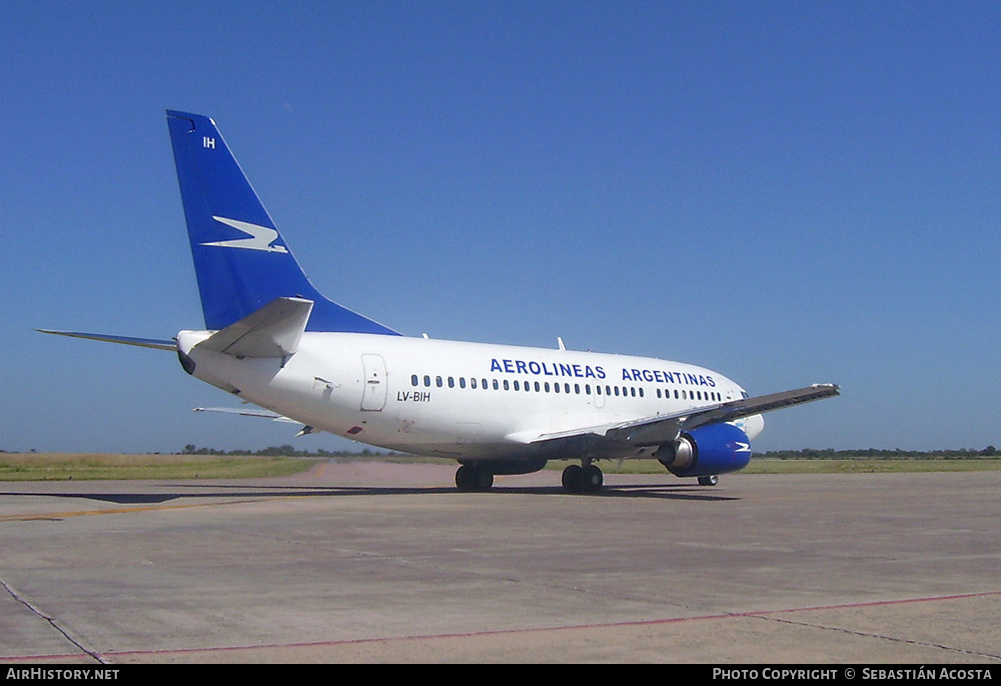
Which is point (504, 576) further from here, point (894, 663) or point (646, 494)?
point (646, 494)

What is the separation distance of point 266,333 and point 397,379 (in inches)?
158

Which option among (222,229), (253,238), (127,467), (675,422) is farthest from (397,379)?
(127,467)

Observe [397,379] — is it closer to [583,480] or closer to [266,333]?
[266,333]

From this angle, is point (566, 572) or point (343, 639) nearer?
point (343, 639)

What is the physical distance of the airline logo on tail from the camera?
20594mm

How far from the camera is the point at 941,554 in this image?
38.7ft

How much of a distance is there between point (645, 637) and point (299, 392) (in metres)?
15.8

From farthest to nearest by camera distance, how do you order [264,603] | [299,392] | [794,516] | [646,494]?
[646,494] < [299,392] < [794,516] < [264,603]

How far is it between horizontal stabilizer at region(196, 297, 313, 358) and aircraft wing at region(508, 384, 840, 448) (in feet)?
25.3

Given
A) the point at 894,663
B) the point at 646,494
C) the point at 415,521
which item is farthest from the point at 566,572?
the point at 646,494

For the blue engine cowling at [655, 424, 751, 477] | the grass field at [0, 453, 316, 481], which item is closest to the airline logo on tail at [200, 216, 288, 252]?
the blue engine cowling at [655, 424, 751, 477]

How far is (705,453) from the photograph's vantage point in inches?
990

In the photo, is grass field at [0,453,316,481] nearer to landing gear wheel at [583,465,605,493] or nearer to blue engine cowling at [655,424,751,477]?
landing gear wheel at [583,465,605,493]

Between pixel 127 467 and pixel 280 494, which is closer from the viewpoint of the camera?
pixel 280 494
